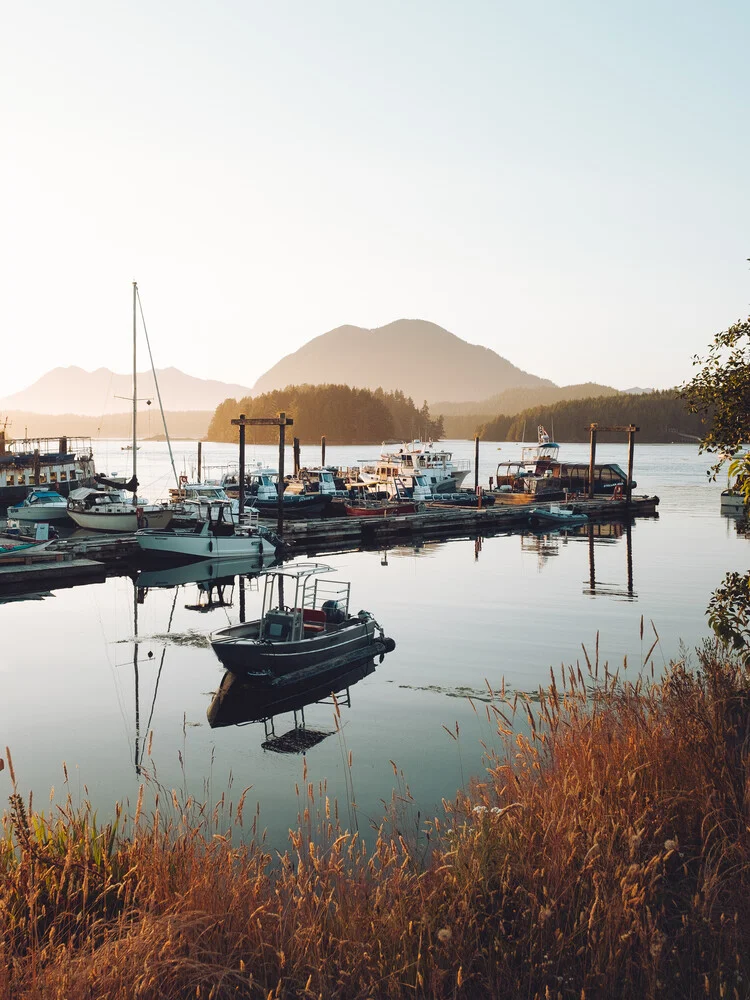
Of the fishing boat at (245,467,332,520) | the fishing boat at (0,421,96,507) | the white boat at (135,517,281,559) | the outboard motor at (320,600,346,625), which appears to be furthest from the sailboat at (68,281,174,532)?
the outboard motor at (320,600,346,625)

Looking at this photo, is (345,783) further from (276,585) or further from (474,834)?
(276,585)

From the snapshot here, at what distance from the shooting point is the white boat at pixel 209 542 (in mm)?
37094

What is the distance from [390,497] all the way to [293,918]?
57.7 m

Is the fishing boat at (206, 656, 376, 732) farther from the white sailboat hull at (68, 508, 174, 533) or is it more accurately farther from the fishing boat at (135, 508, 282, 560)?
the white sailboat hull at (68, 508, 174, 533)

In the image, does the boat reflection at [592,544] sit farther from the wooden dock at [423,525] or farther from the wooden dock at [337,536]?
the wooden dock at [337,536]

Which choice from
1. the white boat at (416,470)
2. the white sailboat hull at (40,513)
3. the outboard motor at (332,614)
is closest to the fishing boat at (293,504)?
the white boat at (416,470)

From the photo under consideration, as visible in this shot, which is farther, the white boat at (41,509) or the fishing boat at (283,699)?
the white boat at (41,509)

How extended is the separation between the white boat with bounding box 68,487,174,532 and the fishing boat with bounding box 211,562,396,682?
22.7 metres

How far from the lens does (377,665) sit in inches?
834

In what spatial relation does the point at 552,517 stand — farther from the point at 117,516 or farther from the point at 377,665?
the point at 377,665

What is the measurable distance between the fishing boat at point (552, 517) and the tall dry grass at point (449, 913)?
49.0 metres

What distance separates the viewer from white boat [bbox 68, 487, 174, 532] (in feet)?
138

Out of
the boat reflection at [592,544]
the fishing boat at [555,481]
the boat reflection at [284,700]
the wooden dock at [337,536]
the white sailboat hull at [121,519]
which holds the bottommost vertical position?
the boat reflection at [284,700]

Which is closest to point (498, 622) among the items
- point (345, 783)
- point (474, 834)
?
point (345, 783)
